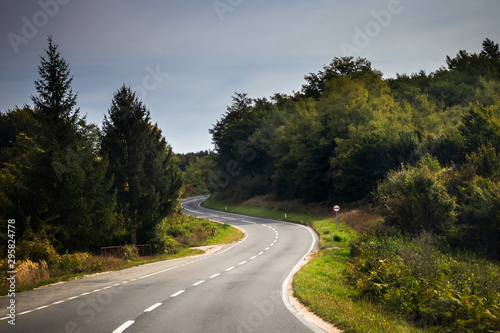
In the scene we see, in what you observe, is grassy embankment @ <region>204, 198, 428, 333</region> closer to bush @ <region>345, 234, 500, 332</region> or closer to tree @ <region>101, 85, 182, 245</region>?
bush @ <region>345, 234, 500, 332</region>

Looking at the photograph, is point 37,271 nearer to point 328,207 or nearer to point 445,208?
point 445,208

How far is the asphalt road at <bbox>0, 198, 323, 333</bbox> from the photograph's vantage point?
309 inches

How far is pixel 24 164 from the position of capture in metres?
19.8

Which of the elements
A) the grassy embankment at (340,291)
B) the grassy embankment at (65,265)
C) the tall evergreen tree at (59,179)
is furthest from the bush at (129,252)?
the grassy embankment at (340,291)

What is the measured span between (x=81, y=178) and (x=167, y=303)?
12683 mm

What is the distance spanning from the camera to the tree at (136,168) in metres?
25.8

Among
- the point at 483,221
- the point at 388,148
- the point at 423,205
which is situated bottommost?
Answer: the point at 483,221

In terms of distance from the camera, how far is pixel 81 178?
2005 centimetres

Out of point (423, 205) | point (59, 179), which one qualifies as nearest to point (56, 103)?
point (59, 179)

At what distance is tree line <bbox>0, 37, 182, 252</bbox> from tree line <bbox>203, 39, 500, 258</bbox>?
59.5 ft

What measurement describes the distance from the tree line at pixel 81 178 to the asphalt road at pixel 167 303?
4782 mm

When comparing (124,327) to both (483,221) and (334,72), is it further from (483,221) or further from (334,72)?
(334,72)

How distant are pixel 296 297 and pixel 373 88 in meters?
52.5

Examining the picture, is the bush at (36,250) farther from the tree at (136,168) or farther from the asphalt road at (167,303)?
the tree at (136,168)
